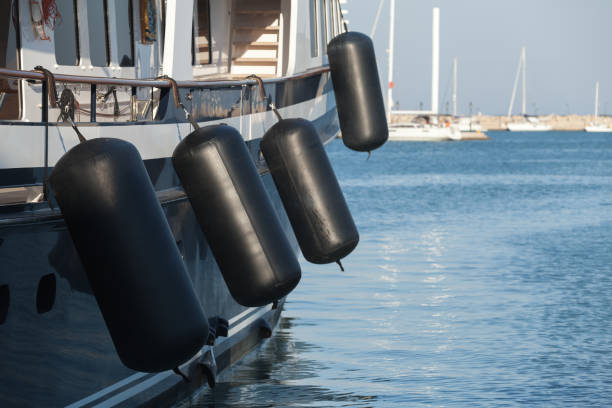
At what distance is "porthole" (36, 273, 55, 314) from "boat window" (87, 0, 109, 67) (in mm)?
2469

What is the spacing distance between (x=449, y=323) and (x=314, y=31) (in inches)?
179

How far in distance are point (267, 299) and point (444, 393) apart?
4028mm

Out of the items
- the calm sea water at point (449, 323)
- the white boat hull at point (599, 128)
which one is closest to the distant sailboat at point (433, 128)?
the calm sea water at point (449, 323)

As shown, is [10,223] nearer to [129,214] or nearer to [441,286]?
[129,214]

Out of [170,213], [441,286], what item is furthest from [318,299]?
[170,213]

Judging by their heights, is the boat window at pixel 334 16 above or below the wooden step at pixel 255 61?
above

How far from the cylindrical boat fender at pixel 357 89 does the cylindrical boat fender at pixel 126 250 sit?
15.4 feet

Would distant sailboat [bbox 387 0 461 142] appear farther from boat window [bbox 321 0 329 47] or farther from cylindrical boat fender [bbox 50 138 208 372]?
cylindrical boat fender [bbox 50 138 208 372]

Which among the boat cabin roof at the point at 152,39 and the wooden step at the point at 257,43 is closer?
the boat cabin roof at the point at 152,39

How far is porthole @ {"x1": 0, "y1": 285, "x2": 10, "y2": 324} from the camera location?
5.93m

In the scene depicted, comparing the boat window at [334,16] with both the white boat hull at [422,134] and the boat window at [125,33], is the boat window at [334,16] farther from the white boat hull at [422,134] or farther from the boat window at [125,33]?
the white boat hull at [422,134]

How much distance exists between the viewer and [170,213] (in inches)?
303

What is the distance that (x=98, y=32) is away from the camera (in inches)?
328

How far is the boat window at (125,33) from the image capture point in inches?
341
